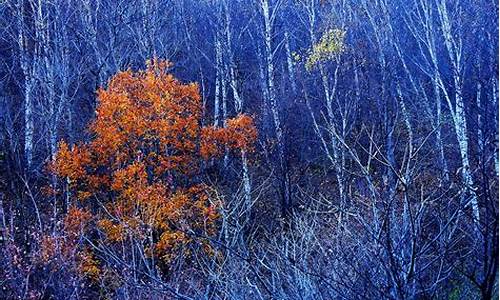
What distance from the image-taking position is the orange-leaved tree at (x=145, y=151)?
1311 centimetres

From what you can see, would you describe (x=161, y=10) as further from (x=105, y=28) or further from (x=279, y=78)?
(x=279, y=78)

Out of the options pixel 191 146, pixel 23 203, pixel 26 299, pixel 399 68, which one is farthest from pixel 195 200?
pixel 399 68

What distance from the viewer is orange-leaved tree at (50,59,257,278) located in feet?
43.0

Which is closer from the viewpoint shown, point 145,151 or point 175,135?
point 175,135

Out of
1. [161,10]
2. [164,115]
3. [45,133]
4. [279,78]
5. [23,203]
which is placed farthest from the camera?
[279,78]

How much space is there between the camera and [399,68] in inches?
789

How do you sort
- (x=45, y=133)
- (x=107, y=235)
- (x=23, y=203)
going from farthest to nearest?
(x=45, y=133) < (x=23, y=203) < (x=107, y=235)

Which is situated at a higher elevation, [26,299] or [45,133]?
[45,133]

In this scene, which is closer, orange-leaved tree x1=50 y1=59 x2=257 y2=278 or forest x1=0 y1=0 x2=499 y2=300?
forest x1=0 y1=0 x2=499 y2=300

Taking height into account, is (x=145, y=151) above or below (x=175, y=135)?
below

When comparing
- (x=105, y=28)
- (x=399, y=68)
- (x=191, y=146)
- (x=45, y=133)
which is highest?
(x=105, y=28)

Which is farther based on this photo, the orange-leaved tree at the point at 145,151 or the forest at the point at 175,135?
the orange-leaved tree at the point at 145,151

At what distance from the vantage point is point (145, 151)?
14445mm

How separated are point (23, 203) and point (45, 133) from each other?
2791 mm
